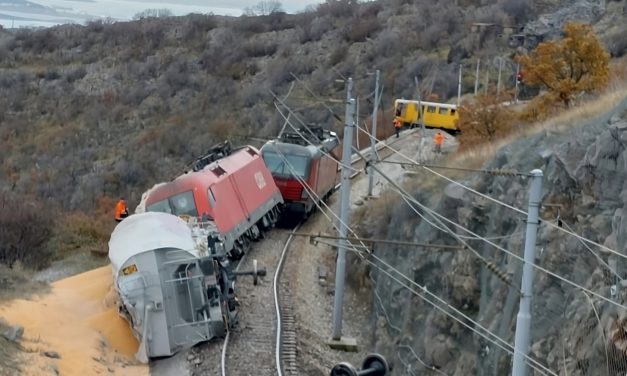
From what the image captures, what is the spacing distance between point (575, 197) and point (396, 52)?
56106 mm

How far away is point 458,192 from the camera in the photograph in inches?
722

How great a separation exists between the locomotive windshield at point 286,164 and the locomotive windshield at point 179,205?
6405 millimetres

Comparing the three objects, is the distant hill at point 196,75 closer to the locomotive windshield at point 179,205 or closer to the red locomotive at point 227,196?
the red locomotive at point 227,196

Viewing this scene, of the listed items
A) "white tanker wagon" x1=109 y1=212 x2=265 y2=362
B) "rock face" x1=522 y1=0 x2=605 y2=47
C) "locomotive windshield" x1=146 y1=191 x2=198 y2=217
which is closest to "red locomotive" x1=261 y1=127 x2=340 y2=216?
"locomotive windshield" x1=146 y1=191 x2=198 y2=217

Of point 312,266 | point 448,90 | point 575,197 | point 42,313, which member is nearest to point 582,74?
point 312,266

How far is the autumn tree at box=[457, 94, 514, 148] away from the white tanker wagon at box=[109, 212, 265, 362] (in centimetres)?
1368

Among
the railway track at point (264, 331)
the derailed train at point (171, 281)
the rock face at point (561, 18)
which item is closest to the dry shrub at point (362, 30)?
the rock face at point (561, 18)

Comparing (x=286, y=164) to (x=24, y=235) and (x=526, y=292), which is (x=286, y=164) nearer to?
(x=24, y=235)

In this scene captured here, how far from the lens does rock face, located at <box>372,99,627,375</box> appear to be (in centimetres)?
1120

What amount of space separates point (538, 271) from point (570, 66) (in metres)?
16.7

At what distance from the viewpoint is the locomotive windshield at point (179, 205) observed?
74.5ft

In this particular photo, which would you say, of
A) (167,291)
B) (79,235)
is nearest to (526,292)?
(167,291)

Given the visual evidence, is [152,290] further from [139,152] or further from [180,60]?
[180,60]

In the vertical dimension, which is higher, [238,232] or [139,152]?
[238,232]
